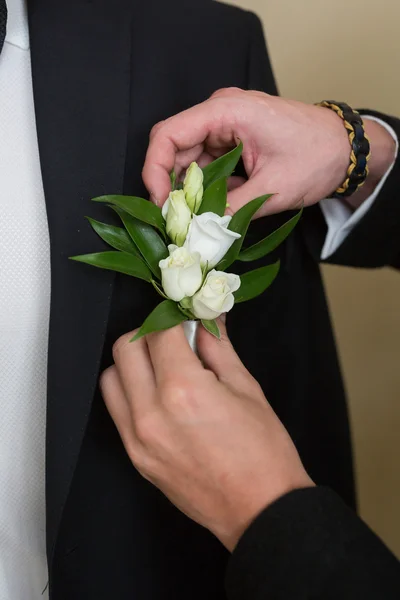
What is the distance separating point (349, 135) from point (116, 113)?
29 centimetres

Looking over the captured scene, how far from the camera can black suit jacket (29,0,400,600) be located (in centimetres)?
59

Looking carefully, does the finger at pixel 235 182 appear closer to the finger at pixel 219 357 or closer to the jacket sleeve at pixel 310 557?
the finger at pixel 219 357

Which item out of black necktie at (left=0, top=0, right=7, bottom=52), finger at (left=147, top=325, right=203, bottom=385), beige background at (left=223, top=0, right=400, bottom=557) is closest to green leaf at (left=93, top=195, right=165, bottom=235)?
finger at (left=147, top=325, right=203, bottom=385)

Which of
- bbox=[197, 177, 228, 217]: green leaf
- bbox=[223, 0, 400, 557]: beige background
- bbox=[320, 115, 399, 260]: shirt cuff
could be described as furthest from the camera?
bbox=[223, 0, 400, 557]: beige background

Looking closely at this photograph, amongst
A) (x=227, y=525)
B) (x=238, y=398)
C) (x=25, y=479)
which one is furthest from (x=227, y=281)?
(x=25, y=479)

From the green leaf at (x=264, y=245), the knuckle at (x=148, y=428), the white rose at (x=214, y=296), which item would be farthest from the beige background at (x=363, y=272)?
the knuckle at (x=148, y=428)

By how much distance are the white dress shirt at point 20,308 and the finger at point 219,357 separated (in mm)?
171

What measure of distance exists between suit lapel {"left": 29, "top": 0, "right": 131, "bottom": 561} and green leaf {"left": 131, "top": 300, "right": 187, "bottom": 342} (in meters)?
0.09

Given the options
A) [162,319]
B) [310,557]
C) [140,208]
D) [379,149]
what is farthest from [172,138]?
[310,557]

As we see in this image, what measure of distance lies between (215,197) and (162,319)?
13 cm

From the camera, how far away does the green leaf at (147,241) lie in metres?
0.56

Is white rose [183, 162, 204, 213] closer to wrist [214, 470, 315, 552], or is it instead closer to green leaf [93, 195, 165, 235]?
green leaf [93, 195, 165, 235]

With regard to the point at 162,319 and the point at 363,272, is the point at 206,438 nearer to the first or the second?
the point at 162,319

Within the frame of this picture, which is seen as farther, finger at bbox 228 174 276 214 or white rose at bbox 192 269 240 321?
finger at bbox 228 174 276 214
